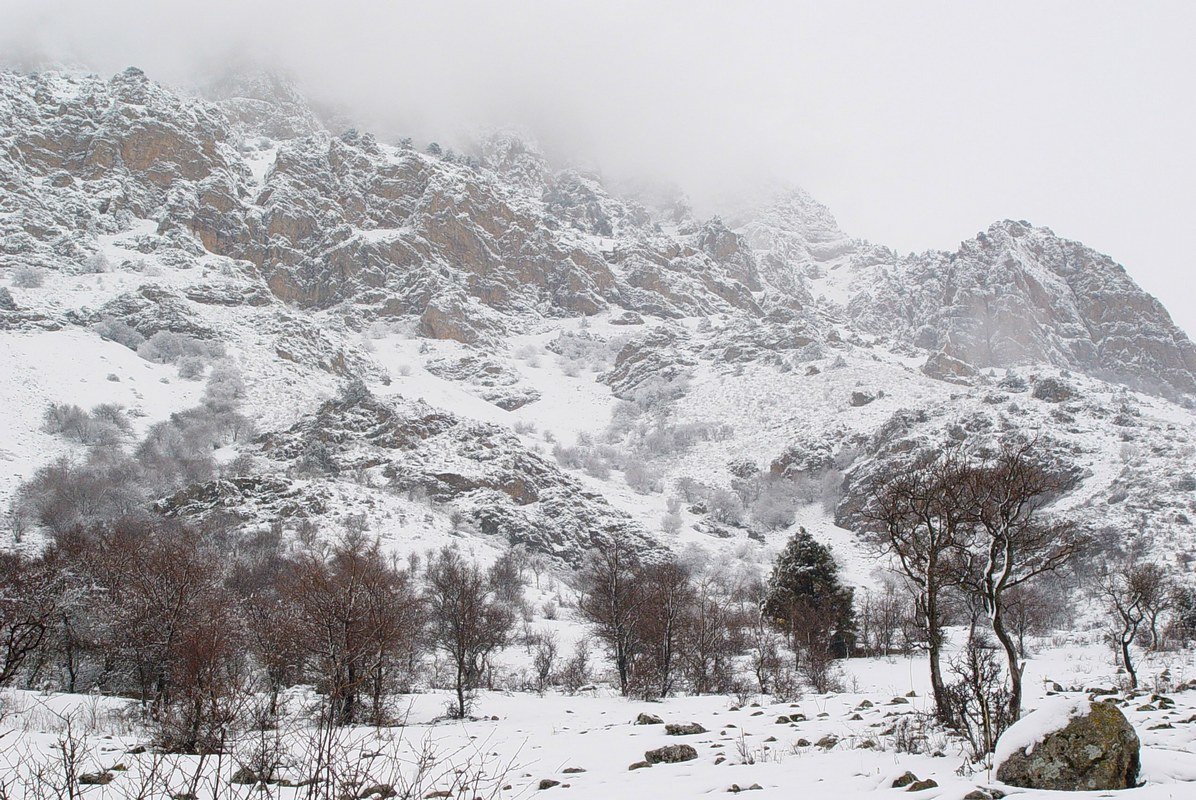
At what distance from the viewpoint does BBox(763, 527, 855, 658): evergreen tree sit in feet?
115

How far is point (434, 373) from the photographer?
489 ft

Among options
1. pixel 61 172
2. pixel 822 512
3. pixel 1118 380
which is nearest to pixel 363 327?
pixel 61 172

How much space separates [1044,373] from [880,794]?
4964 inches

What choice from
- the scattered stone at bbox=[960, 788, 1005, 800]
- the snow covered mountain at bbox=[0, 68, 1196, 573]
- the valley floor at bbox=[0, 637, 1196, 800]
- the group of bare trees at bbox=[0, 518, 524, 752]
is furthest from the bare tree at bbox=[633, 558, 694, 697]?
the snow covered mountain at bbox=[0, 68, 1196, 573]

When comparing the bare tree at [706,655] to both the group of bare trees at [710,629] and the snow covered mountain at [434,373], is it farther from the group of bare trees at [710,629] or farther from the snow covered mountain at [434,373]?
the snow covered mountain at [434,373]

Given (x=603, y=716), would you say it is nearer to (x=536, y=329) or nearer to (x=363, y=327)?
(x=363, y=327)

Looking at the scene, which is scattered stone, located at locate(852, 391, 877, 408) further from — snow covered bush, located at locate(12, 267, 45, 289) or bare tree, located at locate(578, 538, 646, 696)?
snow covered bush, located at locate(12, 267, 45, 289)

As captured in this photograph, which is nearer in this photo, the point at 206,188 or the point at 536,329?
the point at 206,188

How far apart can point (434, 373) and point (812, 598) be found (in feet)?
405

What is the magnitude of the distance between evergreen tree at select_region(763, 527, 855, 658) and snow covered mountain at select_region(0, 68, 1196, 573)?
37420 millimetres

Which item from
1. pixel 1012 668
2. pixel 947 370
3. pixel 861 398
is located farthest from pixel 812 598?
pixel 947 370

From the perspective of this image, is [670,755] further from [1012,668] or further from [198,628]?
[198,628]

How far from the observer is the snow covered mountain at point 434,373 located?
3083 inches

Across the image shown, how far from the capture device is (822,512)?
103438 mm
